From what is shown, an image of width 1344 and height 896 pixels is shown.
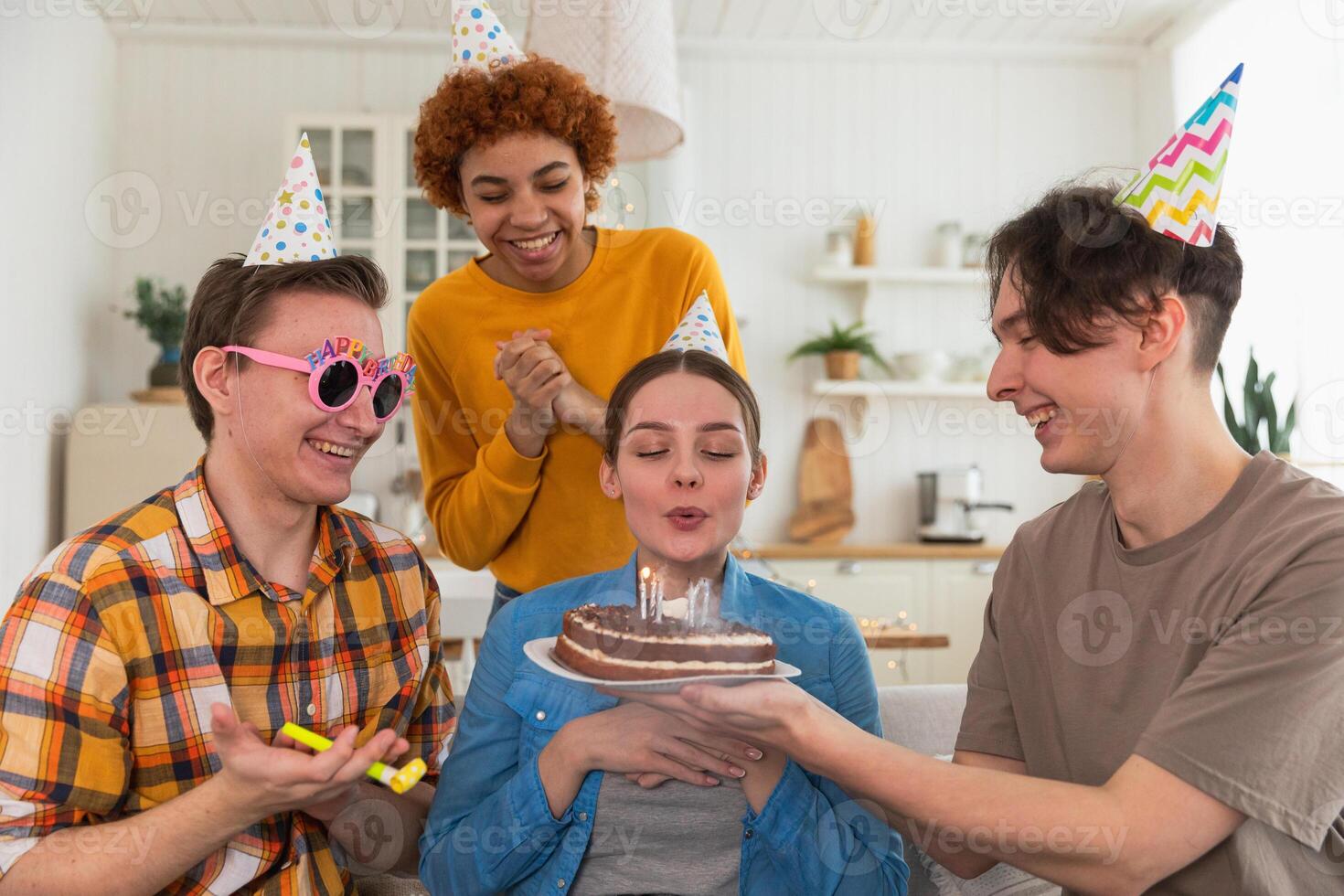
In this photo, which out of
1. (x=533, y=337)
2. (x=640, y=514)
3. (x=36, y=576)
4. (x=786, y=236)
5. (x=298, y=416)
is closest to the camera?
(x=36, y=576)

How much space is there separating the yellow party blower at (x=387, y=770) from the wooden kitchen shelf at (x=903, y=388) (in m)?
A: 5.78

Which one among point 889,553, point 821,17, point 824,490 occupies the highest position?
point 821,17

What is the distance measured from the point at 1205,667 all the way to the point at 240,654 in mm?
1483

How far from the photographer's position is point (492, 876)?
6.34 feet

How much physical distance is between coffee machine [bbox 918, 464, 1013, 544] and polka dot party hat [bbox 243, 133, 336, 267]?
Result: 5.41 meters

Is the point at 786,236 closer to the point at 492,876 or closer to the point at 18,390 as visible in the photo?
the point at 18,390

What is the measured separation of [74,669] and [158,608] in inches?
6.0

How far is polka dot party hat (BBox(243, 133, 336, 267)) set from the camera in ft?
6.79

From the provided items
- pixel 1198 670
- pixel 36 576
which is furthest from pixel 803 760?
pixel 36 576

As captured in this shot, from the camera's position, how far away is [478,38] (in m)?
2.89

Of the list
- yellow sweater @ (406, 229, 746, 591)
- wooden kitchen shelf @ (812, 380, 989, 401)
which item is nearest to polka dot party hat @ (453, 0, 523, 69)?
yellow sweater @ (406, 229, 746, 591)

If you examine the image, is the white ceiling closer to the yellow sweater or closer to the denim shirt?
the yellow sweater

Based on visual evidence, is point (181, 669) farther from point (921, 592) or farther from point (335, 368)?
point (921, 592)

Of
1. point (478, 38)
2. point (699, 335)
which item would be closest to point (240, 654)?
point (699, 335)
